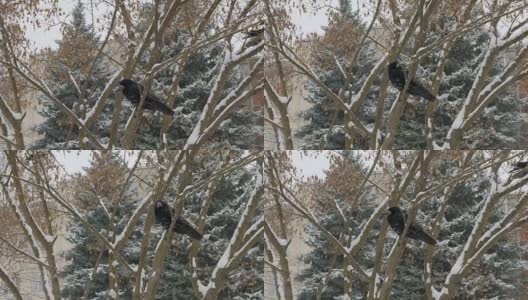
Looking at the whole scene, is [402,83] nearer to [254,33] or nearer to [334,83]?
[334,83]

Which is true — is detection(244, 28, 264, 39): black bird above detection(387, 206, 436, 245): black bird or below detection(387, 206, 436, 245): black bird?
above

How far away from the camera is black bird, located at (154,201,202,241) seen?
341cm

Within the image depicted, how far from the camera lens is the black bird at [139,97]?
3.34 metres

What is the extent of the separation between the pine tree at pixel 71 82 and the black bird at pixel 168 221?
40 centimetres

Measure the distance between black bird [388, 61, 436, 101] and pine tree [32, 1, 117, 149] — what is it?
125cm

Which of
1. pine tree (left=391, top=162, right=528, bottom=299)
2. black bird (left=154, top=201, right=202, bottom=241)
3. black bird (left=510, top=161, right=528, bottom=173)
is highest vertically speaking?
black bird (left=510, top=161, right=528, bottom=173)

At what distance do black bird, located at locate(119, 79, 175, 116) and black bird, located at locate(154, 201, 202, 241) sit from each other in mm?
419

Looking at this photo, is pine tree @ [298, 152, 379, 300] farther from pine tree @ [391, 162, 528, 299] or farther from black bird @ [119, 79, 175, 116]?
black bird @ [119, 79, 175, 116]

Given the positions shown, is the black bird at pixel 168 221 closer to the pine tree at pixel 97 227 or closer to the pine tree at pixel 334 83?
the pine tree at pixel 97 227

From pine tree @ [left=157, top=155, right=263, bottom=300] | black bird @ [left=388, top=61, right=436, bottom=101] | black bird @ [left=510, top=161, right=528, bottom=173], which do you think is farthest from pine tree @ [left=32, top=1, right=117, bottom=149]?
black bird @ [left=510, top=161, right=528, bottom=173]

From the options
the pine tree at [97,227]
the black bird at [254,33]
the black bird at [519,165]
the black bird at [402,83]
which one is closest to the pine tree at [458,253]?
the black bird at [519,165]

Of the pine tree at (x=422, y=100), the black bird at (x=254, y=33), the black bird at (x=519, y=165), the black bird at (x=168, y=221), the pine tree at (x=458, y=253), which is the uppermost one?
the black bird at (x=254, y=33)

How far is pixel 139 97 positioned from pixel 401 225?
50.9 inches

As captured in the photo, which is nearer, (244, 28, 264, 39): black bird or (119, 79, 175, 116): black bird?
(119, 79, 175, 116): black bird
